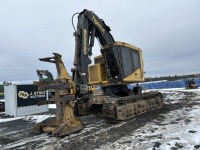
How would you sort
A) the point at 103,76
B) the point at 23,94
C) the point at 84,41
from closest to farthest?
1. the point at 84,41
2. the point at 103,76
3. the point at 23,94

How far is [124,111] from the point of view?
8805 mm

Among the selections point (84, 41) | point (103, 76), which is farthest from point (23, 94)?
point (84, 41)

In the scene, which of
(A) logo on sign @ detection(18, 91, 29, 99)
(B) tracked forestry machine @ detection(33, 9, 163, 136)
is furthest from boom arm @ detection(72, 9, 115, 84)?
(A) logo on sign @ detection(18, 91, 29, 99)

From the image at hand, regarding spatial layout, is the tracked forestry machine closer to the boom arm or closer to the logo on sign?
the boom arm

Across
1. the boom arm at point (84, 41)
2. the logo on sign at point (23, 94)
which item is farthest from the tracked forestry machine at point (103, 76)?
the logo on sign at point (23, 94)

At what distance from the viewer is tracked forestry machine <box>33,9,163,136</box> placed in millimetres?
8408

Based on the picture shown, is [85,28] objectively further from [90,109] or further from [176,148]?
[176,148]

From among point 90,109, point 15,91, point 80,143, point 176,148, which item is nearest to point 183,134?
point 176,148

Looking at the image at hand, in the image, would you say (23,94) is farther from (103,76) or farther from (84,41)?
(84,41)

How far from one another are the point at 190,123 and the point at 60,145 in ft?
14.3

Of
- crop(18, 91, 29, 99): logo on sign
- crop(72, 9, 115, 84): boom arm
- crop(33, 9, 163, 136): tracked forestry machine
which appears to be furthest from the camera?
crop(18, 91, 29, 99): logo on sign

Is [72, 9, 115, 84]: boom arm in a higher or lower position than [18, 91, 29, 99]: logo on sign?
higher

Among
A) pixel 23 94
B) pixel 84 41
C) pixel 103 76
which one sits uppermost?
pixel 84 41

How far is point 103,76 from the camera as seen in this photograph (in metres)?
10.3
